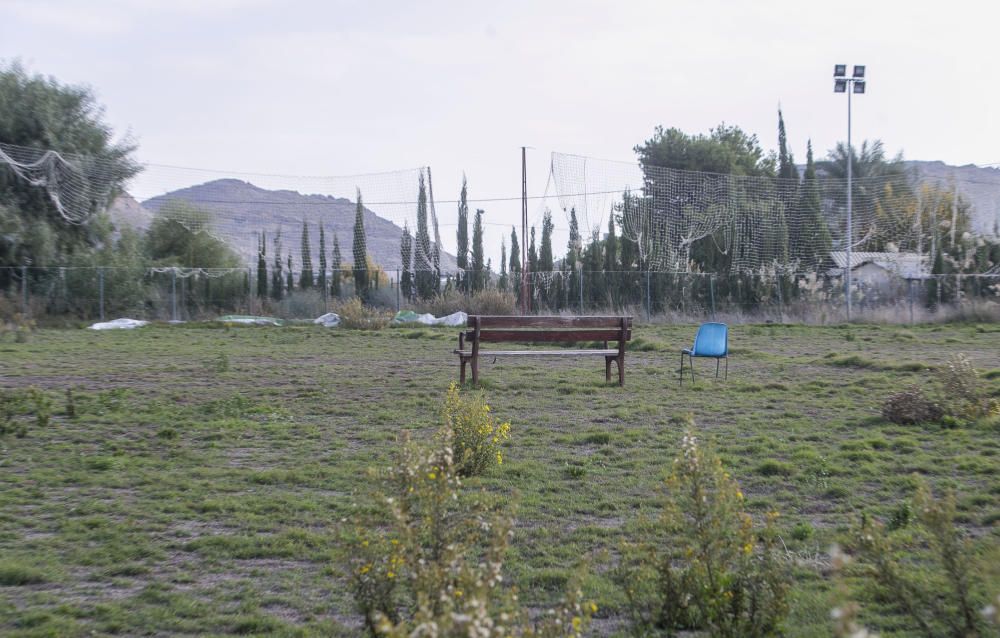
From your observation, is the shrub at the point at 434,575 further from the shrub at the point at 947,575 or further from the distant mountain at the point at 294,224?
the distant mountain at the point at 294,224

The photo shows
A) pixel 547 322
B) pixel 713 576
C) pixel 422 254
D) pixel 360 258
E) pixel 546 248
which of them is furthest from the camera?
pixel 546 248

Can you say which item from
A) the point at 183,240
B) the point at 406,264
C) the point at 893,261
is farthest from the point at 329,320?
the point at 893,261

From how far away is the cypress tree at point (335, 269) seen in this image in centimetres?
3086

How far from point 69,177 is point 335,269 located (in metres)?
9.04

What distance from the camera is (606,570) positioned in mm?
4160

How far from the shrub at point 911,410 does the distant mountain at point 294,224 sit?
76.8ft

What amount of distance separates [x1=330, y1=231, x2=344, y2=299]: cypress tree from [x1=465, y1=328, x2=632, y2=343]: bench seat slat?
780 inches

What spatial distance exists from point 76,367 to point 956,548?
13260mm

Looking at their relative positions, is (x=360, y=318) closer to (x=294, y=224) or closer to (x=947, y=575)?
(x=294, y=224)

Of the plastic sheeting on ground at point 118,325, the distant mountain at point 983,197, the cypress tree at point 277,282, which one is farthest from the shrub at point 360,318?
the distant mountain at point 983,197

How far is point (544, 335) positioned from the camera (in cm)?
1116

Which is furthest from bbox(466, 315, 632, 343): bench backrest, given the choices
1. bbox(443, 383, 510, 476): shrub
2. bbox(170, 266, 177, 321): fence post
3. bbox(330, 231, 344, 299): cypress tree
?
bbox(330, 231, 344, 299): cypress tree

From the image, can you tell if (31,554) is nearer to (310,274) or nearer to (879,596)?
(879,596)

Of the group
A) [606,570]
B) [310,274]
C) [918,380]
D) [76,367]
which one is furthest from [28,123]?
[606,570]
